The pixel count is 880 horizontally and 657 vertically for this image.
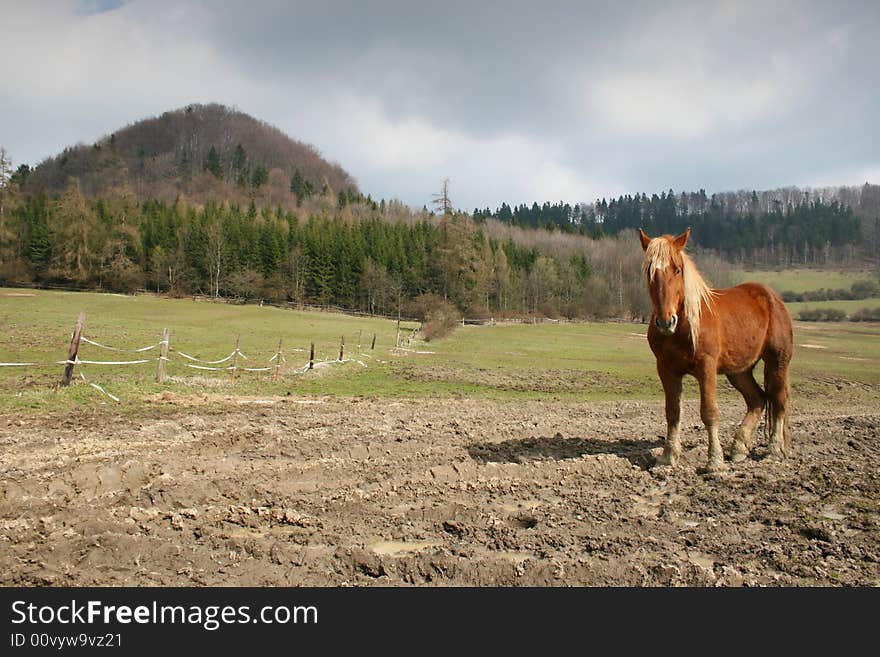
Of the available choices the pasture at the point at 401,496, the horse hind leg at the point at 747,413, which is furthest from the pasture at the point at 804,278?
the pasture at the point at 401,496

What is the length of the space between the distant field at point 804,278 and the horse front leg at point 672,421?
110 metres

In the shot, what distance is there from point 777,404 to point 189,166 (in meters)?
179

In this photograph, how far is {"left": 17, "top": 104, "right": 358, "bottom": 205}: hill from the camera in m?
141

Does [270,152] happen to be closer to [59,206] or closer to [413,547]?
[59,206]

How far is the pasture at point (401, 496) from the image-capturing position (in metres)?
3.90

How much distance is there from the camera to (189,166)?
15950cm

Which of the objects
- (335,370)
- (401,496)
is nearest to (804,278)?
(335,370)

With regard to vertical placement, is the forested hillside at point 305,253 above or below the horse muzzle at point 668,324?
above

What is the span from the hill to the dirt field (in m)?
130

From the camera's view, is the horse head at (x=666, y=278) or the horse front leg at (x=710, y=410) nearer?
the horse head at (x=666, y=278)

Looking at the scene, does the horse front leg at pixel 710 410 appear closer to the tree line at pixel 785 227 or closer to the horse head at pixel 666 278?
the horse head at pixel 666 278

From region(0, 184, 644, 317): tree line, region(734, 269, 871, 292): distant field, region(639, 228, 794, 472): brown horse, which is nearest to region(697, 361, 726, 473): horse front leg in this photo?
region(639, 228, 794, 472): brown horse

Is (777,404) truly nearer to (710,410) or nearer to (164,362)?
(710,410)

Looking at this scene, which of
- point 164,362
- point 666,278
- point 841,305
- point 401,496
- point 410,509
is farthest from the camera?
point 841,305
